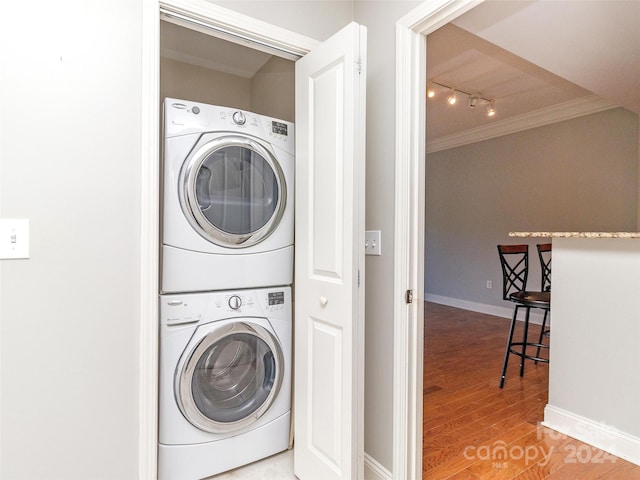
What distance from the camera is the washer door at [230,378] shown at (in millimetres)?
1675

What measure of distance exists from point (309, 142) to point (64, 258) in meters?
1.06

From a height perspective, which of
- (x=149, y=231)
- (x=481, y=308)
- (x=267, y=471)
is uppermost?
(x=149, y=231)

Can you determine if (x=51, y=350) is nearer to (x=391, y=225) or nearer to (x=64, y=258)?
(x=64, y=258)

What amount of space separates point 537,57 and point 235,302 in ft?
8.13

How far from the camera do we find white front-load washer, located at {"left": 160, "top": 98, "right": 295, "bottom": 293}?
5.34ft

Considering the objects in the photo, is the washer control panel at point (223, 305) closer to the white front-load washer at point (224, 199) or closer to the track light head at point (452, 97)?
A: the white front-load washer at point (224, 199)

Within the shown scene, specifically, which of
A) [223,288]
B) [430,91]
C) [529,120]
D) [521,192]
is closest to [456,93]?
[430,91]

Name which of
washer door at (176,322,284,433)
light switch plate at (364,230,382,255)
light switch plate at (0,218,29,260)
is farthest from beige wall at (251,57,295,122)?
light switch plate at (0,218,29,260)

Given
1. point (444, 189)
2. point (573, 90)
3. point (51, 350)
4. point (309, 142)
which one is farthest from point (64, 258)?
point (444, 189)

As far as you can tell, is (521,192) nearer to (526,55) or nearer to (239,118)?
(526,55)

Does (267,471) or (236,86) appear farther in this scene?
(236,86)

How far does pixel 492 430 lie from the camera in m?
2.17

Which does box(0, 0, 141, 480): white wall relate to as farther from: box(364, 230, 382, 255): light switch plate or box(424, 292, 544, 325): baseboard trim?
box(424, 292, 544, 325): baseboard trim

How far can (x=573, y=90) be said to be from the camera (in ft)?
12.8
